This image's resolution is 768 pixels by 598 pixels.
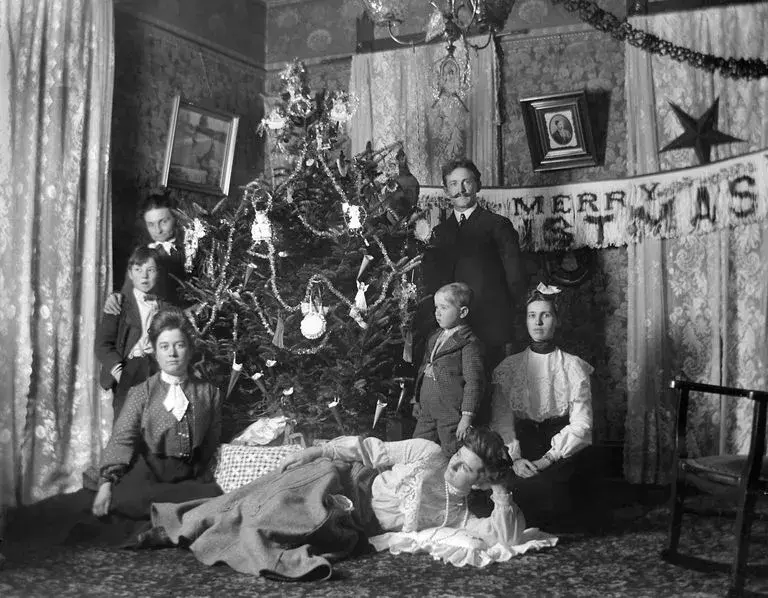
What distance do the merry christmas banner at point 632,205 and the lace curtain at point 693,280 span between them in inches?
4.9

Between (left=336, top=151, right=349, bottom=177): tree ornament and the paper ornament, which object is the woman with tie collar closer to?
the paper ornament

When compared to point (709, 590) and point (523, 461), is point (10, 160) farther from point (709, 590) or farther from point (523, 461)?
point (709, 590)

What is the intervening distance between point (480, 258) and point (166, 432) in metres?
2.03

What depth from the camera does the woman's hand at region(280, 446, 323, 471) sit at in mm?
3850

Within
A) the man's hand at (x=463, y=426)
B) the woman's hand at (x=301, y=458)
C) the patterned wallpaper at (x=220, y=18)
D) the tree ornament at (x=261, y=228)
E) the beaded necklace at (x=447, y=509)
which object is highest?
the patterned wallpaper at (x=220, y=18)

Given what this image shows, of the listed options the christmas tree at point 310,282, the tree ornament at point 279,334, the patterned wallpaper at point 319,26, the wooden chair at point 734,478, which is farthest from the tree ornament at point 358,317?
A: the patterned wallpaper at point 319,26

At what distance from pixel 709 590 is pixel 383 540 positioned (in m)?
1.33

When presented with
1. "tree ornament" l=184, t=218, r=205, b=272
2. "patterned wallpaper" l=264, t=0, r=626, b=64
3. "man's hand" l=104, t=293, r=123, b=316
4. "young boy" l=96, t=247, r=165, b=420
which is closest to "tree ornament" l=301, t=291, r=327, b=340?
"tree ornament" l=184, t=218, r=205, b=272

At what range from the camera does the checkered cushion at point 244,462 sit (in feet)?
13.4

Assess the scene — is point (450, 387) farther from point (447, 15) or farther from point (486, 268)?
point (447, 15)

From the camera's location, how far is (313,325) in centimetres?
429

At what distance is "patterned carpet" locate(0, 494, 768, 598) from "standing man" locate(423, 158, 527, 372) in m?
1.50

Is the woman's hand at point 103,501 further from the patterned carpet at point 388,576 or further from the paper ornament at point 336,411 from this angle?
the paper ornament at point 336,411

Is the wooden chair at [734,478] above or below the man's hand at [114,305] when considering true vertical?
below
